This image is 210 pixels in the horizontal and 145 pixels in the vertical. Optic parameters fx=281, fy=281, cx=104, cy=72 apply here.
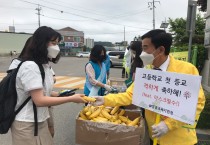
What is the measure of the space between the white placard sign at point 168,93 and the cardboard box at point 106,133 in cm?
34

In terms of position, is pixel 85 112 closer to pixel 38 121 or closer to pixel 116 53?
pixel 38 121

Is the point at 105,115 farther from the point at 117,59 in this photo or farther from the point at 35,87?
the point at 117,59

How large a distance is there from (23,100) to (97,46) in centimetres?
274

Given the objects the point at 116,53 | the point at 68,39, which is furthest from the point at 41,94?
the point at 68,39

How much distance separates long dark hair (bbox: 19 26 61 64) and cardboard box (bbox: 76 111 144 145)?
29.3 inches

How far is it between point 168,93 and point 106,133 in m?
0.81

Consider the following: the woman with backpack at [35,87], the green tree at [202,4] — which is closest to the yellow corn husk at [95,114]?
the woman with backpack at [35,87]

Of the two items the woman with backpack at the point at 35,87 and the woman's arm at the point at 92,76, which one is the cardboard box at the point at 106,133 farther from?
the woman's arm at the point at 92,76

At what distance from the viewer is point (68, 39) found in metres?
83.4

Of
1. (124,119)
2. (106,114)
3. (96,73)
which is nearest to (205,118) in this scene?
(96,73)

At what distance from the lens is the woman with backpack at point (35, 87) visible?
2402 millimetres

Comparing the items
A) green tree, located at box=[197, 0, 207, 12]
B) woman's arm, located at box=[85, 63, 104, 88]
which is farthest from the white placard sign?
green tree, located at box=[197, 0, 207, 12]

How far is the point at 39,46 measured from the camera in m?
2.50

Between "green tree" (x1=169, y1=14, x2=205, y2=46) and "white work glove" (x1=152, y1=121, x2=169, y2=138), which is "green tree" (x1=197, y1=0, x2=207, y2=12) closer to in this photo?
"green tree" (x1=169, y1=14, x2=205, y2=46)
